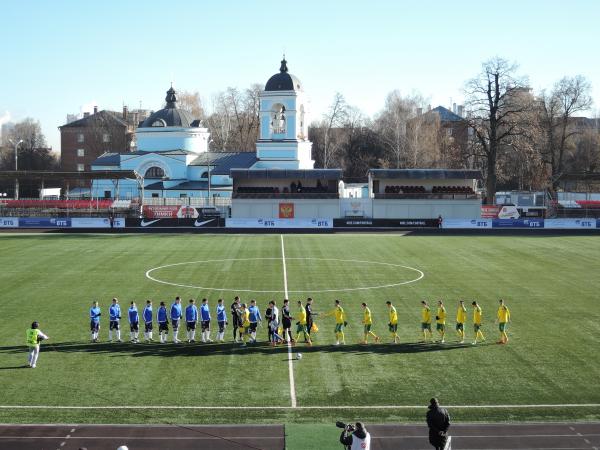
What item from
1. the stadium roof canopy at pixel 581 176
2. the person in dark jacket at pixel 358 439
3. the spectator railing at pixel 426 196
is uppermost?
the stadium roof canopy at pixel 581 176

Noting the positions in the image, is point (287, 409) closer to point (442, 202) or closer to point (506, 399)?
point (506, 399)

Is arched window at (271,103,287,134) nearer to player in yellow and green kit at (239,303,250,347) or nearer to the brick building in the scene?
the brick building

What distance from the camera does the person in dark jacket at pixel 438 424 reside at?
1400cm

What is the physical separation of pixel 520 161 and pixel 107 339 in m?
75.1

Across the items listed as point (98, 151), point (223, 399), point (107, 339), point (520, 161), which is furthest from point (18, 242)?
point (98, 151)

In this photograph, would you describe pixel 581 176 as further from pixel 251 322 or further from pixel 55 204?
pixel 251 322

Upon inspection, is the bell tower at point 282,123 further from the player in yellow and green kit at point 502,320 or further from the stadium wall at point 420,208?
the player in yellow and green kit at point 502,320

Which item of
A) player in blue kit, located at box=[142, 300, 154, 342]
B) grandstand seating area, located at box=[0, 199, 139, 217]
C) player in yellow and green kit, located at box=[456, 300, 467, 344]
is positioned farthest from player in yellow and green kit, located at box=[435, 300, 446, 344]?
grandstand seating area, located at box=[0, 199, 139, 217]

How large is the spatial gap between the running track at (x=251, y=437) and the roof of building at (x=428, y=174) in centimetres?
5652

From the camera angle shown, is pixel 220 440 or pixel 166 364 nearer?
pixel 220 440

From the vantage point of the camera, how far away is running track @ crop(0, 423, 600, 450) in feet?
51.5

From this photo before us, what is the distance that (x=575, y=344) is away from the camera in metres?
24.1

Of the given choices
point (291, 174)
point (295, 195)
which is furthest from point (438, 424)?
point (291, 174)

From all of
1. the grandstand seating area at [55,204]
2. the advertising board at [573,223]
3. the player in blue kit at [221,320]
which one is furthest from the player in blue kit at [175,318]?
the grandstand seating area at [55,204]
